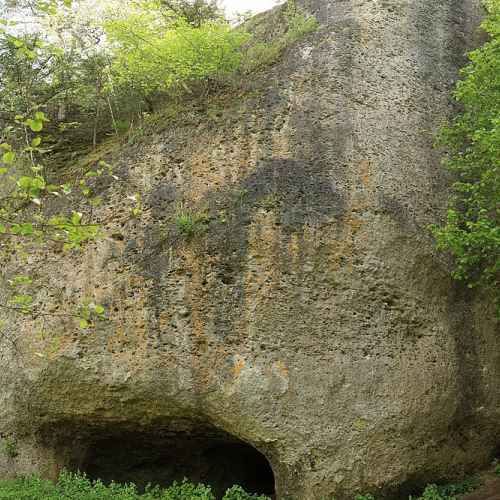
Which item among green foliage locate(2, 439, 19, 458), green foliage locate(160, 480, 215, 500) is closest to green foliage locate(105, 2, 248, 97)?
green foliage locate(2, 439, 19, 458)

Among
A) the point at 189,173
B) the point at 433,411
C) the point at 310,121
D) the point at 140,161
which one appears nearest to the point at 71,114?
the point at 140,161

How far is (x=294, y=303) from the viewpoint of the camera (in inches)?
350

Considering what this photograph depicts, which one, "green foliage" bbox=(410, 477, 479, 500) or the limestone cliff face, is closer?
"green foliage" bbox=(410, 477, 479, 500)

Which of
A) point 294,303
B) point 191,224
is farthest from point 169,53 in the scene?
point 294,303

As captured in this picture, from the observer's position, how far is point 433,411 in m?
8.74

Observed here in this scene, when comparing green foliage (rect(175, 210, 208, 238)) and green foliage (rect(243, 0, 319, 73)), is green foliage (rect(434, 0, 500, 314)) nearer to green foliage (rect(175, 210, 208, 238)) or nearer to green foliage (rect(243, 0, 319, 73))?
green foliage (rect(243, 0, 319, 73))

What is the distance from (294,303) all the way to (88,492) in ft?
13.2

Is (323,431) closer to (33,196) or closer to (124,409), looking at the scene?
(124,409)

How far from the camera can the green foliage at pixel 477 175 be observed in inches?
332

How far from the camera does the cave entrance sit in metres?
10.8

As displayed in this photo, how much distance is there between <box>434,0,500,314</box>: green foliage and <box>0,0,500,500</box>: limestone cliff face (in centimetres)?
44

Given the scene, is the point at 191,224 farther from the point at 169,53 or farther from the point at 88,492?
the point at 88,492

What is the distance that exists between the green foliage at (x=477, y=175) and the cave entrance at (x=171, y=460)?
4899 millimetres

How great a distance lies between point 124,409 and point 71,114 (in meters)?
6.54
